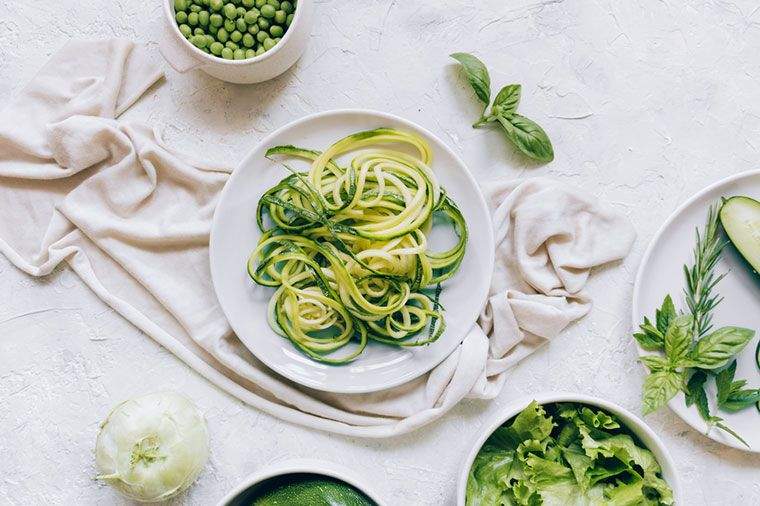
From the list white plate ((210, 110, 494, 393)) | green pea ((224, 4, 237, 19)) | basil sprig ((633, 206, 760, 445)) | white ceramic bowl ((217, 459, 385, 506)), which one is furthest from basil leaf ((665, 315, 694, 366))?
green pea ((224, 4, 237, 19))

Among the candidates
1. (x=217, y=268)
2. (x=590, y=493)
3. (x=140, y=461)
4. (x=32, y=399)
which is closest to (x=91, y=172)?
(x=217, y=268)

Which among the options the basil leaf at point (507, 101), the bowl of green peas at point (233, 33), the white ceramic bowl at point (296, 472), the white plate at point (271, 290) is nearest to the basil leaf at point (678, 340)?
the white plate at point (271, 290)

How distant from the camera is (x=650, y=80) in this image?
1.77 metres

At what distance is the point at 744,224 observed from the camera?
167 cm

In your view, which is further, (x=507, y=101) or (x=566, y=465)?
(x=507, y=101)

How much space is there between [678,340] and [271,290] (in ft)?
2.73

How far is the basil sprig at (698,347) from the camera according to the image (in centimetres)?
164

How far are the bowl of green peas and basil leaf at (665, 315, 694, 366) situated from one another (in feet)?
3.12

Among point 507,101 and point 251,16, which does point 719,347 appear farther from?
point 251,16

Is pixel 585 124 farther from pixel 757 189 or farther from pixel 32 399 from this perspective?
pixel 32 399

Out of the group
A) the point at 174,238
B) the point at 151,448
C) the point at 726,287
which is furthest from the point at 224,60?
the point at 726,287

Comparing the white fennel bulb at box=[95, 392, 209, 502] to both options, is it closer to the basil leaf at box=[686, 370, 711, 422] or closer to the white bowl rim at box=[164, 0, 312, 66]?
the white bowl rim at box=[164, 0, 312, 66]

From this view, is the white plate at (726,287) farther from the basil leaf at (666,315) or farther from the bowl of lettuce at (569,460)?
the bowl of lettuce at (569,460)

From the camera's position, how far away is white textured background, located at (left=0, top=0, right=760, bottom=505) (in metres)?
1.74
